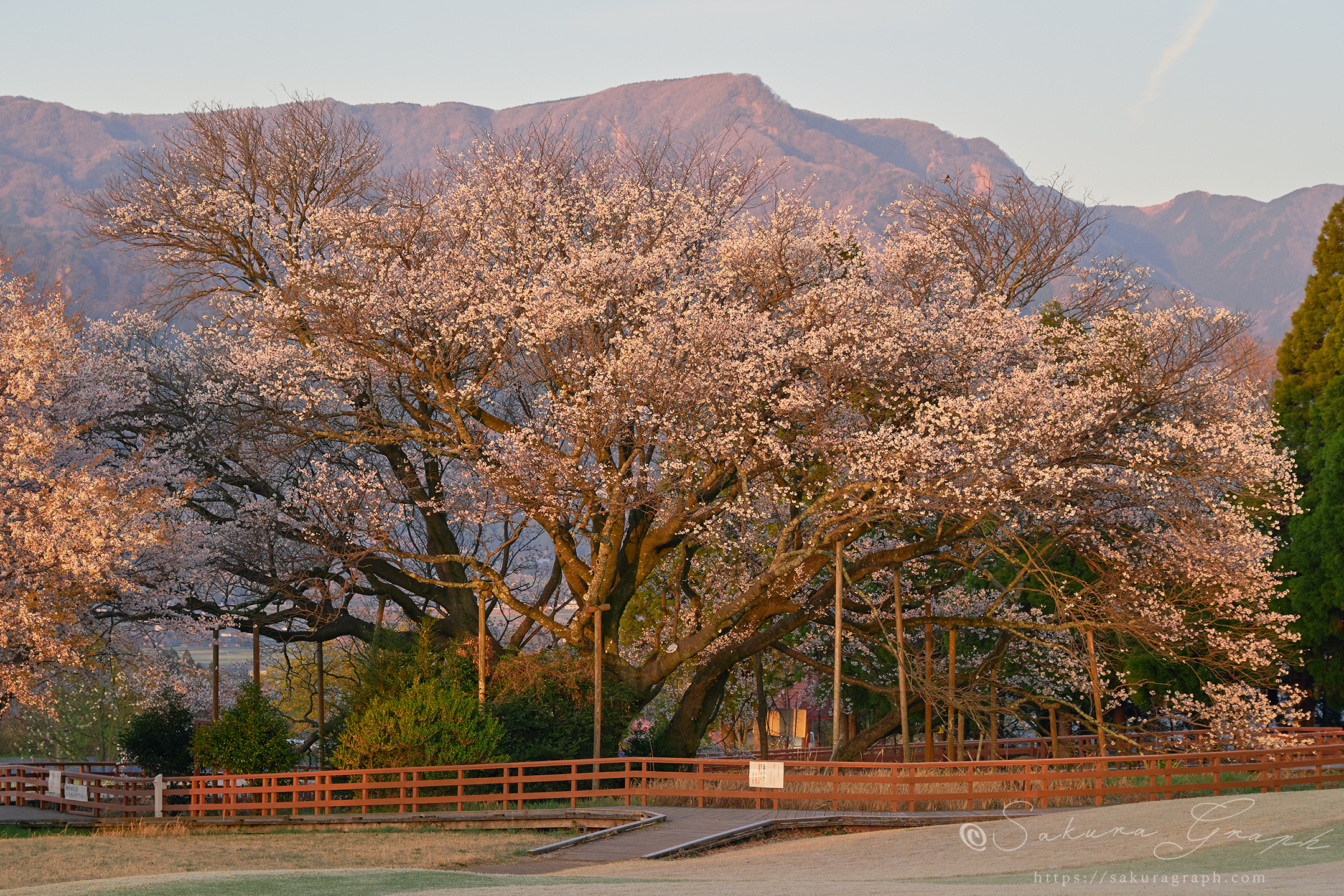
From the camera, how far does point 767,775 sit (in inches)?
930

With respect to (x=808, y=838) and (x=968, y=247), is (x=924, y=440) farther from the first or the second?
(x=968, y=247)

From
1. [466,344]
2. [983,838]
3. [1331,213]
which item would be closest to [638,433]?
[466,344]

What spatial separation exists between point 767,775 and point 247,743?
14548 millimetres

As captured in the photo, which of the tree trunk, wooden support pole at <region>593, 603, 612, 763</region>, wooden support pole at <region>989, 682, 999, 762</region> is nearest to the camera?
wooden support pole at <region>593, 603, 612, 763</region>

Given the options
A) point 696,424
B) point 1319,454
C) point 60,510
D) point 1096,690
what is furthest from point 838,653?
point 60,510

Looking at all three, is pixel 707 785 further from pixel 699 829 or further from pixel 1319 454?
pixel 1319 454

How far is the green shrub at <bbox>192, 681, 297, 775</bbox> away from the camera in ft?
99.4

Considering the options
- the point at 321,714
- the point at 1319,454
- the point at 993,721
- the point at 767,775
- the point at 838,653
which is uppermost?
the point at 1319,454

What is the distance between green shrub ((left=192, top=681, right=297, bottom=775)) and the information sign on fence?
44.2 feet

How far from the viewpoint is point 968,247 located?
37250 millimetres

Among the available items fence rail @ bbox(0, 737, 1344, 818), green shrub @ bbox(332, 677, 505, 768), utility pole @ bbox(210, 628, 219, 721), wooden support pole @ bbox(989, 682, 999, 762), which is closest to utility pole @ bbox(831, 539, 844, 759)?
fence rail @ bbox(0, 737, 1344, 818)

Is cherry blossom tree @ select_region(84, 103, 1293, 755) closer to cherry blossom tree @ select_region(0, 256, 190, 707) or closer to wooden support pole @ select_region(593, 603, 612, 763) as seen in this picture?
wooden support pole @ select_region(593, 603, 612, 763)

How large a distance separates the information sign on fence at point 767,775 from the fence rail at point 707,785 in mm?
794

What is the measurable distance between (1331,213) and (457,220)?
28366 millimetres
